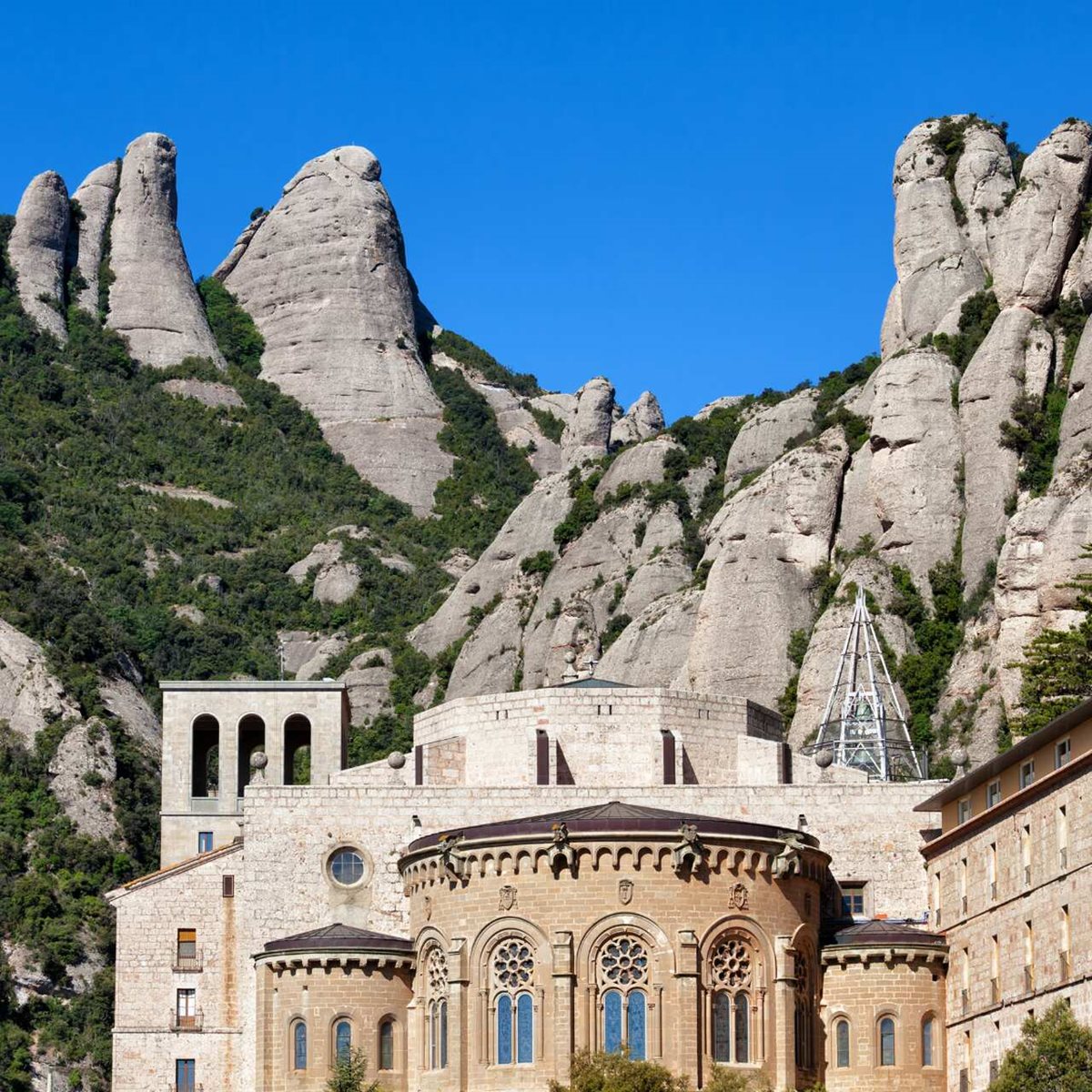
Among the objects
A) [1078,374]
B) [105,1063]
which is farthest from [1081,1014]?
[1078,374]

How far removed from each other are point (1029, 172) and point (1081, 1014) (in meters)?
86.0

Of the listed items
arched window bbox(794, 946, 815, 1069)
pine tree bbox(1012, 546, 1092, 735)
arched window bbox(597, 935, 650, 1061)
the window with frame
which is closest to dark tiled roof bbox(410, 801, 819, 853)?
arched window bbox(597, 935, 650, 1061)

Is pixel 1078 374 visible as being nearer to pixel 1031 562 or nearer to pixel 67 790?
pixel 1031 562

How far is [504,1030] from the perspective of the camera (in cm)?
6556

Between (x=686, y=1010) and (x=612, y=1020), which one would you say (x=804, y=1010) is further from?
(x=612, y=1020)

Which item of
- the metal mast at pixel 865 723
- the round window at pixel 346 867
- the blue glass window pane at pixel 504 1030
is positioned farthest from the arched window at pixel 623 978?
the metal mast at pixel 865 723

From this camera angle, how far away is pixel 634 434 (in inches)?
7003

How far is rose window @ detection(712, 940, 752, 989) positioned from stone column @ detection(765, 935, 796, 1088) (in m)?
0.79

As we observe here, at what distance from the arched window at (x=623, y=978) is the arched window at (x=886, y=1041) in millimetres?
7296

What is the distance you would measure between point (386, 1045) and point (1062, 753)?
20022mm

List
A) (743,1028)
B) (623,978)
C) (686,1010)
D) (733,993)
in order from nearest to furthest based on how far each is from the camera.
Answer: (686,1010)
(623,978)
(743,1028)
(733,993)

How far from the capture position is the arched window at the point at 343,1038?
67250 millimetres

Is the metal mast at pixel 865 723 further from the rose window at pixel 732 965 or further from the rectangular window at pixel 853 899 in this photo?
the rose window at pixel 732 965

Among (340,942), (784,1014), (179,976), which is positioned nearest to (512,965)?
(340,942)
